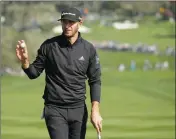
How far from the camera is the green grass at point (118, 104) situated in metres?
15.6

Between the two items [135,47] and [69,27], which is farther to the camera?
[135,47]

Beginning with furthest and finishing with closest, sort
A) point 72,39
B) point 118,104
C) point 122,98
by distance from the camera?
point 122,98
point 118,104
point 72,39

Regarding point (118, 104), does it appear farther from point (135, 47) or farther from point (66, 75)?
point (66, 75)

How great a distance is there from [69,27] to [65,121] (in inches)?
34.2

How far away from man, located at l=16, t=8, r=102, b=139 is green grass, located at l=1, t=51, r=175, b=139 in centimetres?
712

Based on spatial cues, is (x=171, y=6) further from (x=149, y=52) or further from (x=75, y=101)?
(x=75, y=101)

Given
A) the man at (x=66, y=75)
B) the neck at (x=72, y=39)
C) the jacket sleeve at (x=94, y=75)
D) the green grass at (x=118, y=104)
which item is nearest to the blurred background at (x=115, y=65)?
the green grass at (x=118, y=104)

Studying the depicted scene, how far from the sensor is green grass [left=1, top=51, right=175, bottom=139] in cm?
1562

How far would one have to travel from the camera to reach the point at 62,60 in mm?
6953

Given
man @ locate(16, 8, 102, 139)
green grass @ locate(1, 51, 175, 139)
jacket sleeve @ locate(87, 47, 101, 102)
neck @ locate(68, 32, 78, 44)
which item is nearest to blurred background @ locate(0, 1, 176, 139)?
green grass @ locate(1, 51, 175, 139)

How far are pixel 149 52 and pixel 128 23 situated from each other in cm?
249

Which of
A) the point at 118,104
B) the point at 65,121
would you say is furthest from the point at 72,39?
the point at 118,104

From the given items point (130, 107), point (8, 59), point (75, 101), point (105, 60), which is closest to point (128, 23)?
point (105, 60)

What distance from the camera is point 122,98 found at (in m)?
20.5
